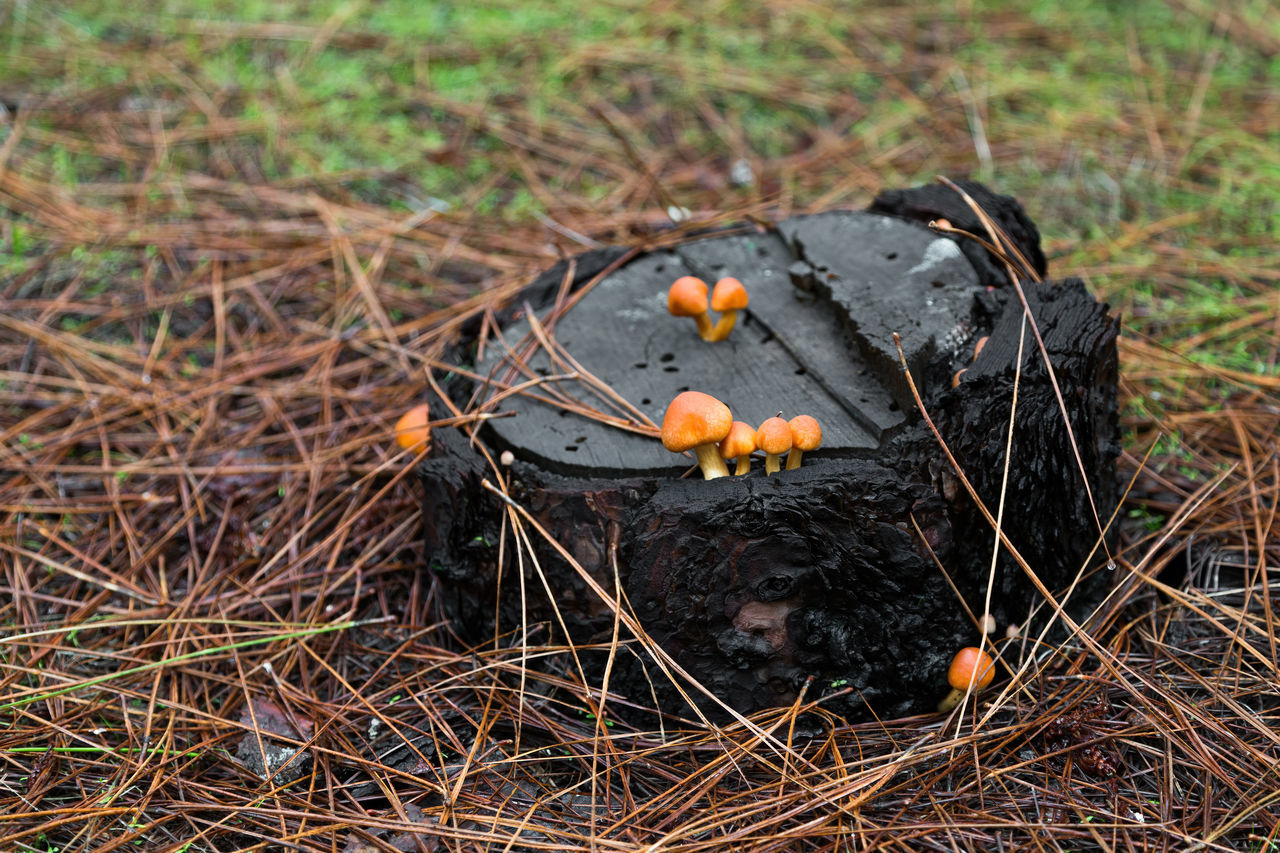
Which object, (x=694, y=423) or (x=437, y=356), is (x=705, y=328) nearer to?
(x=694, y=423)

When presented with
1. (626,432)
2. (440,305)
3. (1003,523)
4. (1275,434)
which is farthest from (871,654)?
(440,305)

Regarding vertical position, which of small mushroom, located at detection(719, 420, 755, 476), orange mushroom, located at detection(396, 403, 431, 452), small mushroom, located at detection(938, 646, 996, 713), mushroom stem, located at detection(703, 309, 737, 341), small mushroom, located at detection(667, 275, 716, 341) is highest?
small mushroom, located at detection(667, 275, 716, 341)

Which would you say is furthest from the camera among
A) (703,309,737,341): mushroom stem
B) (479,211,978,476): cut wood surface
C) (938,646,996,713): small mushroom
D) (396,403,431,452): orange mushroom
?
(396,403,431,452): orange mushroom

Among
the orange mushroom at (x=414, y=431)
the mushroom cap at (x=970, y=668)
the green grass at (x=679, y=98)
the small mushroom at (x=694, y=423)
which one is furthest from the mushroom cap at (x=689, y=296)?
the green grass at (x=679, y=98)

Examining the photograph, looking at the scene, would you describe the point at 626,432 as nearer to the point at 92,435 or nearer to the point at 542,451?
the point at 542,451

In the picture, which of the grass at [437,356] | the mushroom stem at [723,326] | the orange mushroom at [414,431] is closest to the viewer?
the grass at [437,356]

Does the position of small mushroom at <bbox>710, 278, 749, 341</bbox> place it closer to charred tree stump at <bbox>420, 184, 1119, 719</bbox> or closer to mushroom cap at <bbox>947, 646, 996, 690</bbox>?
charred tree stump at <bbox>420, 184, 1119, 719</bbox>

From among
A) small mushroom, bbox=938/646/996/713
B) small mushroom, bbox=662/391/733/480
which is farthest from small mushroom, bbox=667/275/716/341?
small mushroom, bbox=938/646/996/713

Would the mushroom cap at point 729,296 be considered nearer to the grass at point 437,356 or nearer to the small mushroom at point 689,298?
the small mushroom at point 689,298

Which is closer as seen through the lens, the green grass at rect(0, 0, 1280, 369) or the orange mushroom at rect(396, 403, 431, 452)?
the orange mushroom at rect(396, 403, 431, 452)
